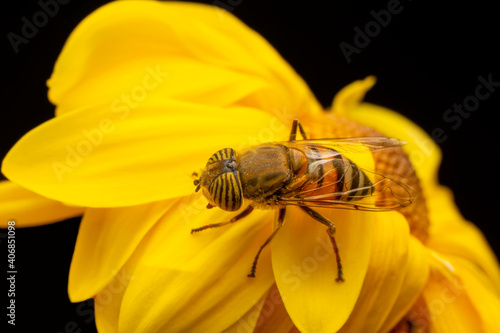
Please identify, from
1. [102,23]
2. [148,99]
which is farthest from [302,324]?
[102,23]

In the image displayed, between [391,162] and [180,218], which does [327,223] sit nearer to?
[180,218]

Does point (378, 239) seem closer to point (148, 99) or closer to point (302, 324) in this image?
point (302, 324)

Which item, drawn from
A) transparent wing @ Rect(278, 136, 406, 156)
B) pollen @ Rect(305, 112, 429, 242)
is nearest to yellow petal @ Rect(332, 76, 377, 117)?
pollen @ Rect(305, 112, 429, 242)

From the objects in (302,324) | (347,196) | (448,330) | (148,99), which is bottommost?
(448,330)

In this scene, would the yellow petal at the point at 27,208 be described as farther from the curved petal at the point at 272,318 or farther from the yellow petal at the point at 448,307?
the yellow petal at the point at 448,307

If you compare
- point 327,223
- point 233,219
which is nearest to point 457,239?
point 327,223

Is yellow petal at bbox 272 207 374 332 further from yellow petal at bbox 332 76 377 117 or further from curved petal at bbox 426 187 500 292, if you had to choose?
yellow petal at bbox 332 76 377 117
